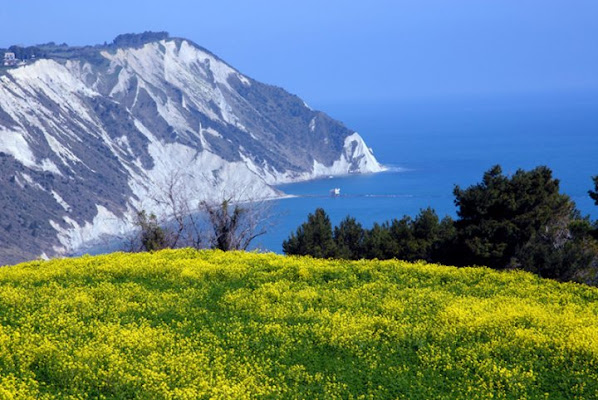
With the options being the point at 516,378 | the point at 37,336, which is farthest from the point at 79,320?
the point at 516,378

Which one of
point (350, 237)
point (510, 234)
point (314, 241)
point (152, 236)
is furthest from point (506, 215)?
point (152, 236)

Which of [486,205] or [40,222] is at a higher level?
[486,205]

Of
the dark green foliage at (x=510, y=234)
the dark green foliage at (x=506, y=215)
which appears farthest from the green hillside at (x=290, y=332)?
the dark green foliage at (x=506, y=215)

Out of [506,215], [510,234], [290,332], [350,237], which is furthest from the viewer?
[350,237]

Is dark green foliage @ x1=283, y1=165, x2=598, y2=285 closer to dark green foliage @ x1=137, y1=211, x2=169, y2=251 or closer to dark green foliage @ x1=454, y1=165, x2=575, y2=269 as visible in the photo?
dark green foliage @ x1=454, y1=165, x2=575, y2=269

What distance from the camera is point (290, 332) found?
1939 centimetres

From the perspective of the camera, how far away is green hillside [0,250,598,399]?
53.8ft

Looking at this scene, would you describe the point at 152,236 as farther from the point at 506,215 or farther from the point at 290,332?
the point at 290,332

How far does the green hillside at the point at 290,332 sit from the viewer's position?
16406 millimetres

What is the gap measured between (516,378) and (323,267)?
10.3 metres

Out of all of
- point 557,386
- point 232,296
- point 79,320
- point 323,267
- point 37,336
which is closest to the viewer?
point 557,386

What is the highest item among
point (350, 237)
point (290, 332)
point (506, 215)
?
point (506, 215)

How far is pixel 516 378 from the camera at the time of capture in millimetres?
16984

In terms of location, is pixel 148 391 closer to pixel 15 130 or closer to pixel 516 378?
pixel 516 378
